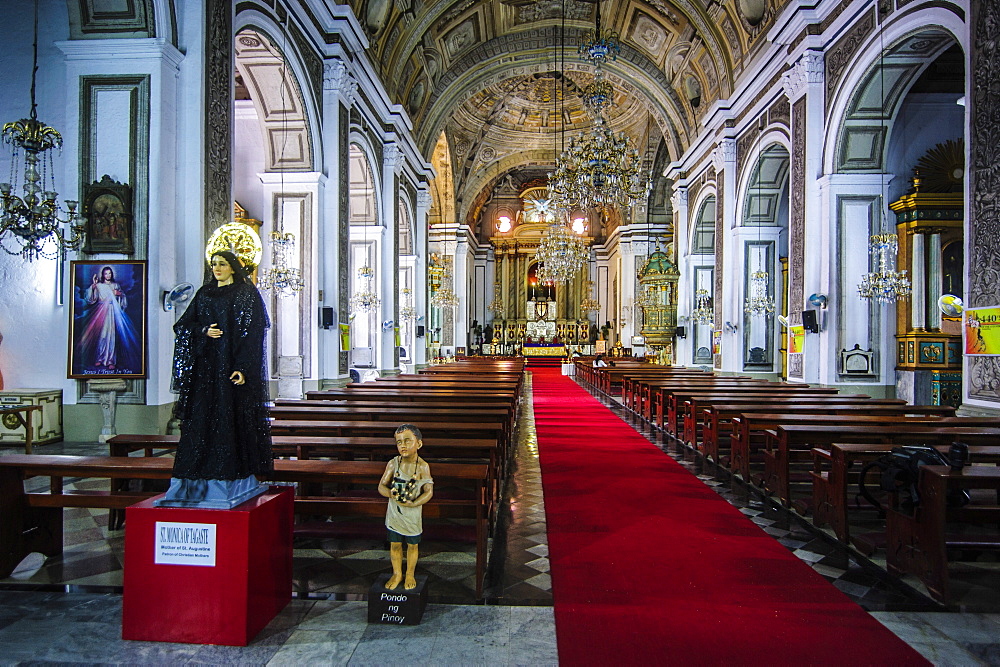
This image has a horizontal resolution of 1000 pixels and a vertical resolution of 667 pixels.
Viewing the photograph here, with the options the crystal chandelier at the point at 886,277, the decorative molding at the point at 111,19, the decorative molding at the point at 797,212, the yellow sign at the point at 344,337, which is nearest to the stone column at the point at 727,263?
the decorative molding at the point at 797,212

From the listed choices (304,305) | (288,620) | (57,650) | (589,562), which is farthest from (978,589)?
(304,305)

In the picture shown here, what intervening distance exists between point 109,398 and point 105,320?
80 centimetres

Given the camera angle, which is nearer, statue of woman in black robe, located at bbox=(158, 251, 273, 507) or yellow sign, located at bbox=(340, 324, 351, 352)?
statue of woman in black robe, located at bbox=(158, 251, 273, 507)

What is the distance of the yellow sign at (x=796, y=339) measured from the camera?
10.6m

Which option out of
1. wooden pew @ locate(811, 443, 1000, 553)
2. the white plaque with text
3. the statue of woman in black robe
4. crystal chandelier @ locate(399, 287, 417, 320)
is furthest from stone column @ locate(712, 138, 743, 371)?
the white plaque with text

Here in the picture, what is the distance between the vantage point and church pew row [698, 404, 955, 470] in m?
6.07

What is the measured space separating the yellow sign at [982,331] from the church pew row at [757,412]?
0.69m

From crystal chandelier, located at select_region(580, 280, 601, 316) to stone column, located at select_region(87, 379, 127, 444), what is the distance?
89.7 feet

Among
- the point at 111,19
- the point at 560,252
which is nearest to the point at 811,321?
the point at 111,19

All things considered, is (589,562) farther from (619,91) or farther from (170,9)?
(619,91)

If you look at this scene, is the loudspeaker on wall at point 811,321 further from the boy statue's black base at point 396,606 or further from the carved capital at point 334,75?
the boy statue's black base at point 396,606

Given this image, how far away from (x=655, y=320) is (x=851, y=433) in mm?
15739

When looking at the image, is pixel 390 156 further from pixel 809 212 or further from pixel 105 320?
pixel 105 320

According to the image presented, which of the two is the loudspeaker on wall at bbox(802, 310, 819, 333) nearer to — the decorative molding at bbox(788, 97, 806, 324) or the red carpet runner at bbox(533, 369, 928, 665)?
the decorative molding at bbox(788, 97, 806, 324)
